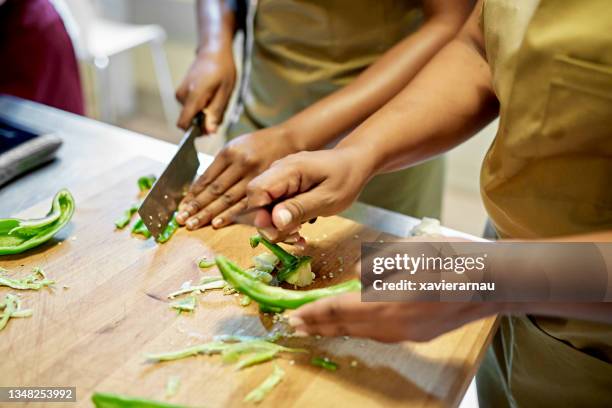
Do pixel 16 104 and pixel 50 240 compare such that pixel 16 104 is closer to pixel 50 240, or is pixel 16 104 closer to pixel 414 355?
pixel 50 240

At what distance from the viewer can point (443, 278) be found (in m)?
0.73

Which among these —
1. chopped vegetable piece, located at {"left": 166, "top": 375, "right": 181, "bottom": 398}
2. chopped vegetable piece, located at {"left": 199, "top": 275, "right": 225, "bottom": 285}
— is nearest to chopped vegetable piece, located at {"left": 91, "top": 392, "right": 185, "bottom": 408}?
chopped vegetable piece, located at {"left": 166, "top": 375, "right": 181, "bottom": 398}

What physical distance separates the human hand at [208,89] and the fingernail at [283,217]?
1.60 feet

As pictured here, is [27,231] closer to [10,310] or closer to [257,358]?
[10,310]

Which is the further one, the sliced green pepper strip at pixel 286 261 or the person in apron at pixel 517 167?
the sliced green pepper strip at pixel 286 261

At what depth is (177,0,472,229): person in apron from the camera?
1.16 metres

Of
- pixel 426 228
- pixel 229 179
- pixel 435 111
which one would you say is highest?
pixel 435 111

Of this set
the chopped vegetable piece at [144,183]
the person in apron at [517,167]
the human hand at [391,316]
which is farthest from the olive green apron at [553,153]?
the chopped vegetable piece at [144,183]

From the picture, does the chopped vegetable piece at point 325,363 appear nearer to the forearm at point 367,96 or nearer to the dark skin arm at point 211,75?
the forearm at point 367,96

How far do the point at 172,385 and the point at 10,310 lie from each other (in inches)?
11.9

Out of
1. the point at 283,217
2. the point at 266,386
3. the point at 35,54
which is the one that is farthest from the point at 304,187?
the point at 35,54

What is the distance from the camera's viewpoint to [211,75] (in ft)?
4.50

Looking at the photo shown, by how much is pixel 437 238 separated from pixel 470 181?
2408mm

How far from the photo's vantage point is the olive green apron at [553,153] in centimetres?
78
